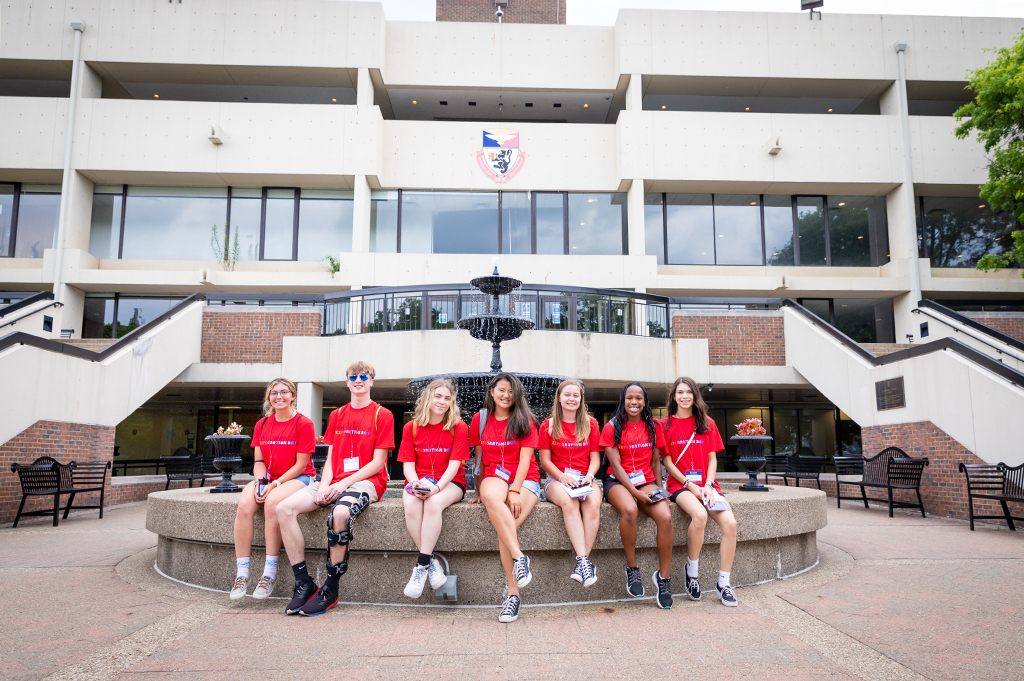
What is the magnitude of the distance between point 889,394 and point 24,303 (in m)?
20.9

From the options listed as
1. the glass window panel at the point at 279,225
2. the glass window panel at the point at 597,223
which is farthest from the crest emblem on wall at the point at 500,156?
the glass window panel at the point at 279,225

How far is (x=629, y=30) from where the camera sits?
74.7 ft

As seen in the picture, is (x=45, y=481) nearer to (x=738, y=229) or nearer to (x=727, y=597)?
(x=727, y=597)

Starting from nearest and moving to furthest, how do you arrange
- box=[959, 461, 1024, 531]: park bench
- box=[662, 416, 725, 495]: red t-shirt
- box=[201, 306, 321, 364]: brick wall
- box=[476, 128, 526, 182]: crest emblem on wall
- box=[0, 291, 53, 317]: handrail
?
box=[662, 416, 725, 495]: red t-shirt, box=[959, 461, 1024, 531]: park bench, box=[0, 291, 53, 317]: handrail, box=[201, 306, 321, 364]: brick wall, box=[476, 128, 526, 182]: crest emblem on wall

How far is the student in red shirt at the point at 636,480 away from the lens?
17.5 ft

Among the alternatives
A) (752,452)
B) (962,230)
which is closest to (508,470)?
(752,452)

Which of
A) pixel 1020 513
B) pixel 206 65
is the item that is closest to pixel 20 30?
pixel 206 65

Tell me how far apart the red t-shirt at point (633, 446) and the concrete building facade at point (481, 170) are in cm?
1479

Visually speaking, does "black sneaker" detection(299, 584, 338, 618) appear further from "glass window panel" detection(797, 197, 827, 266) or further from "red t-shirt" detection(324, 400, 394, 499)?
"glass window panel" detection(797, 197, 827, 266)

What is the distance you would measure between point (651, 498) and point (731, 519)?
0.69m

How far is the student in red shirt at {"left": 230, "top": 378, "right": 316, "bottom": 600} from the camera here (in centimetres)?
525

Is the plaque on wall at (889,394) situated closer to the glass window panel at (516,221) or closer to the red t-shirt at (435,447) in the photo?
the red t-shirt at (435,447)

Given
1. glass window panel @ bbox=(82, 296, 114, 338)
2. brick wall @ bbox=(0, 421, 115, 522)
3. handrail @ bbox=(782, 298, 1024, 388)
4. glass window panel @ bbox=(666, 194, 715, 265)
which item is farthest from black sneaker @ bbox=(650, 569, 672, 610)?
glass window panel @ bbox=(82, 296, 114, 338)

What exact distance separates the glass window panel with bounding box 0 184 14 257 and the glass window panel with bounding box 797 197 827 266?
26.4 meters
